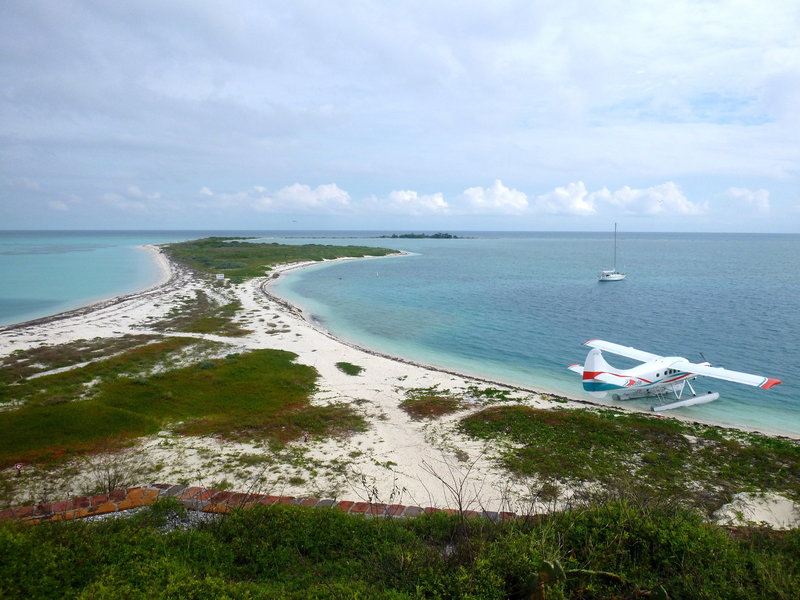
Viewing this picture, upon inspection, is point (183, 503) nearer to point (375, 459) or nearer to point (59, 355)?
point (375, 459)

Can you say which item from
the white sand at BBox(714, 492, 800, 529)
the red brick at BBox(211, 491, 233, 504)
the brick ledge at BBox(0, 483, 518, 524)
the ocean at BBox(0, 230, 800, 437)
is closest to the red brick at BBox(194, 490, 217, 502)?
the brick ledge at BBox(0, 483, 518, 524)

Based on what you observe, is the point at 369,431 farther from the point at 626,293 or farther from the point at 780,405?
the point at 626,293

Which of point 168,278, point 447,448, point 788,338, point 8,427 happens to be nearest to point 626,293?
point 788,338

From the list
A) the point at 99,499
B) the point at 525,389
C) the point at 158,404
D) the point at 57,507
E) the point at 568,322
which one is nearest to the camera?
the point at 57,507

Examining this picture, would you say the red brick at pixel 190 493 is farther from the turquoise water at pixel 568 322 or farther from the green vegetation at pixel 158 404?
the turquoise water at pixel 568 322

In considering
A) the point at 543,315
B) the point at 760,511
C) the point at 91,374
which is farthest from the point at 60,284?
the point at 760,511
